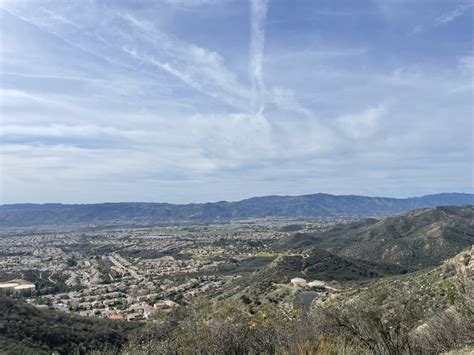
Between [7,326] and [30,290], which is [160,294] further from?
[7,326]

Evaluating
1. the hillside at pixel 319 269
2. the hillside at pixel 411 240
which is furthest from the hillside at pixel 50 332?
the hillside at pixel 411 240

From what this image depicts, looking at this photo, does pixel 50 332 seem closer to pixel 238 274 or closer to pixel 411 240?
pixel 238 274

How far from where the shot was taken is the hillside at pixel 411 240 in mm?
107438

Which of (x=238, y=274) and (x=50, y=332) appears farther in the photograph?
(x=238, y=274)

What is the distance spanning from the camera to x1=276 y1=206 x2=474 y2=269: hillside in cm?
10744

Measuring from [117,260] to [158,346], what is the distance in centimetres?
13592

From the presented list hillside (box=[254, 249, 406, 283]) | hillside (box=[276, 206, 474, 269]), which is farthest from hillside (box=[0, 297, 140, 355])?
hillside (box=[276, 206, 474, 269])

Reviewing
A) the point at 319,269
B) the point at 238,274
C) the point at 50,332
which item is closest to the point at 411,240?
the point at 238,274

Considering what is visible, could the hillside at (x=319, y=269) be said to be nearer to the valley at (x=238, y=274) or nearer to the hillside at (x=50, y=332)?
the valley at (x=238, y=274)

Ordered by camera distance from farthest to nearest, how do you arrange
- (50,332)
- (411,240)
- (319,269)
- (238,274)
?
1. (411,240)
2. (238,274)
3. (319,269)
4. (50,332)

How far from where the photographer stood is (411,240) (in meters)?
120

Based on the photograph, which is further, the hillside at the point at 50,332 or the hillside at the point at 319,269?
the hillside at the point at 319,269

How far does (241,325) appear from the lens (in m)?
22.6

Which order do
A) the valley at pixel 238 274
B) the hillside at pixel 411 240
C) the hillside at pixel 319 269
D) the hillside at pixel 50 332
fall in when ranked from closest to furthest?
the hillside at pixel 50 332, the valley at pixel 238 274, the hillside at pixel 319 269, the hillside at pixel 411 240
